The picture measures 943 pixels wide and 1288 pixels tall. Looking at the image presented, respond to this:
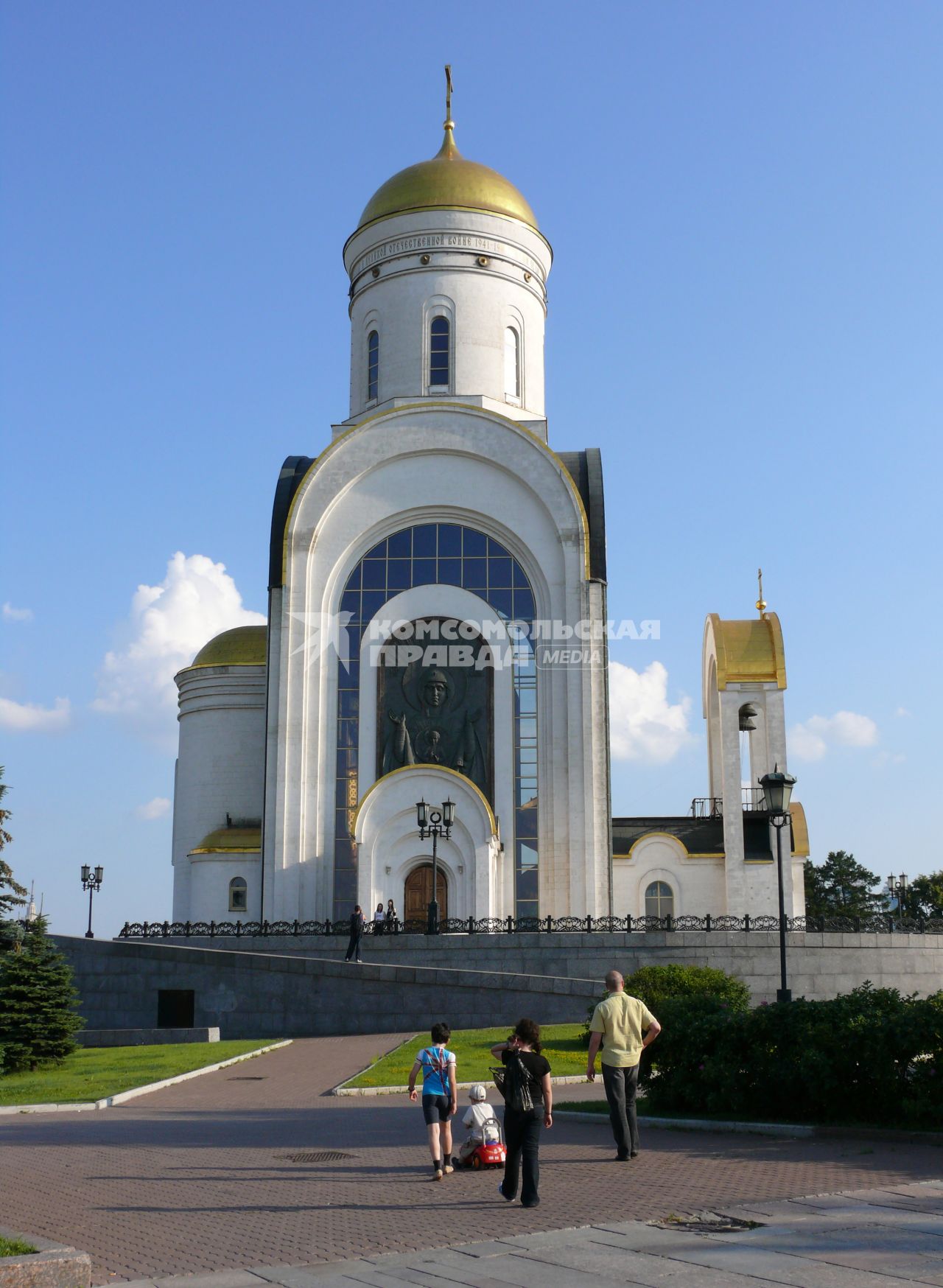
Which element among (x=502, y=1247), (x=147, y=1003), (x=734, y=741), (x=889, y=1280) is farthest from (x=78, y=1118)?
(x=734, y=741)

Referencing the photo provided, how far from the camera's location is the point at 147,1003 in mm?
25953

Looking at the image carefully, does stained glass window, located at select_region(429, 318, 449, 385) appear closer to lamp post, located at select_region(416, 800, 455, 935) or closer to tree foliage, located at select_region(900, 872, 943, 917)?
lamp post, located at select_region(416, 800, 455, 935)

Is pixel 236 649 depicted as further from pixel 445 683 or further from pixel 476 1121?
pixel 476 1121

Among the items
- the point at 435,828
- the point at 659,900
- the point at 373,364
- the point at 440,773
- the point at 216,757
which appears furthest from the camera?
the point at 373,364

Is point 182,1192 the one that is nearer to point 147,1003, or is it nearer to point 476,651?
point 147,1003

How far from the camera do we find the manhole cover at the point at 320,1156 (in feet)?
34.3

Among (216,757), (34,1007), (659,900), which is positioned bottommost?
(34,1007)

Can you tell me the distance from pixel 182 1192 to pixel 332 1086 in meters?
6.77

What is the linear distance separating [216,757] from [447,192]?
17.1 metres

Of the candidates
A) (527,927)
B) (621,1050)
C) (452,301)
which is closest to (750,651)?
(527,927)

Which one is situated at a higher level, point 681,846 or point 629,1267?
point 681,846

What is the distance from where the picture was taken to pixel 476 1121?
10.2 m

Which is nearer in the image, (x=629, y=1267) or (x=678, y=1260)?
(x=629, y=1267)

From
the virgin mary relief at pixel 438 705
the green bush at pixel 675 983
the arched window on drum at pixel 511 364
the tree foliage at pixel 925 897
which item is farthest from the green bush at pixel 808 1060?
the tree foliage at pixel 925 897
